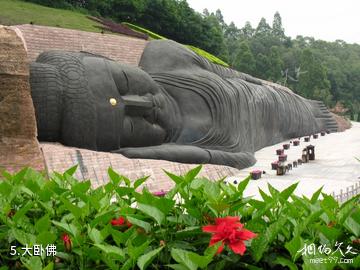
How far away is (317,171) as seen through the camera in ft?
23.9

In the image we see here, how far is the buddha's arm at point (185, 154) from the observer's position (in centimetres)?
623

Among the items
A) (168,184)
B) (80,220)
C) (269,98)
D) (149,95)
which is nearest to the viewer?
(80,220)

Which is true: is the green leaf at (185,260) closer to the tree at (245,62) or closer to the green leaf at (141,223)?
Answer: the green leaf at (141,223)

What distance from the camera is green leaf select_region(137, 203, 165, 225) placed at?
1515 millimetres

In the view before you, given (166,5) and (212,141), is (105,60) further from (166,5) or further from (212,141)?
(166,5)

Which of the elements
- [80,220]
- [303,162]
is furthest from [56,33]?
[80,220]

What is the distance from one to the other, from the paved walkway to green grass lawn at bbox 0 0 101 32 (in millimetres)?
5379

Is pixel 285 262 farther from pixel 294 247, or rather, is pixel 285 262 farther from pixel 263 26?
pixel 263 26

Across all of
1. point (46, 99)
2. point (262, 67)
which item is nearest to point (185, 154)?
point (46, 99)

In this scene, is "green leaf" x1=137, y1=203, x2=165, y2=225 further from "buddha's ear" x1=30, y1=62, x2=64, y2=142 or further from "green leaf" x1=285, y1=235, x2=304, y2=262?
"buddha's ear" x1=30, y1=62, x2=64, y2=142

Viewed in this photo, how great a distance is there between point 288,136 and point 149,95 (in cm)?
639

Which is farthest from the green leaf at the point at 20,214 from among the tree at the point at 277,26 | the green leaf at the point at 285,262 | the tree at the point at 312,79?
the tree at the point at 277,26

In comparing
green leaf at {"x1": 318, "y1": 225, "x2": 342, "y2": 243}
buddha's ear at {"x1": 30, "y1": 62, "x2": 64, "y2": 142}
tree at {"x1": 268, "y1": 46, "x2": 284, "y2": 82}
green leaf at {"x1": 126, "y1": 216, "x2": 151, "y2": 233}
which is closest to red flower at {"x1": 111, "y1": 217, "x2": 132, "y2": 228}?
green leaf at {"x1": 126, "y1": 216, "x2": 151, "y2": 233}

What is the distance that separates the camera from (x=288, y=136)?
40.2 feet
